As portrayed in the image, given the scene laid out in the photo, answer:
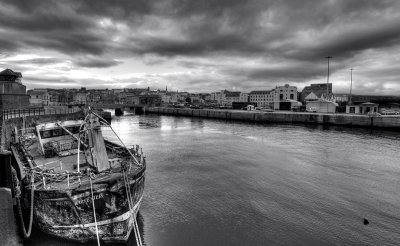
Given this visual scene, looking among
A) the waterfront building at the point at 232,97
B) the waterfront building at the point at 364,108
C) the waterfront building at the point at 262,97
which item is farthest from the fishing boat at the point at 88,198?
the waterfront building at the point at 232,97

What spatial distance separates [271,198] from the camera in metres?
15.4

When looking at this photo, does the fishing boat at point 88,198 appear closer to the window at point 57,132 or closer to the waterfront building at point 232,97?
the window at point 57,132

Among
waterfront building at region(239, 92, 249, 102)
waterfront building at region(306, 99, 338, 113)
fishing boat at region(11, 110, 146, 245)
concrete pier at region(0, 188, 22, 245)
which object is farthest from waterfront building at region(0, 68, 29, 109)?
waterfront building at region(239, 92, 249, 102)

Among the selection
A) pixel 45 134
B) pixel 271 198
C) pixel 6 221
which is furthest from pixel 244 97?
pixel 6 221

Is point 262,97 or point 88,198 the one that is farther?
point 262,97

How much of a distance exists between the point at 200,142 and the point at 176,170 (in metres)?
14.9

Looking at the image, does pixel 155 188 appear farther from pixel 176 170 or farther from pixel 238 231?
pixel 238 231

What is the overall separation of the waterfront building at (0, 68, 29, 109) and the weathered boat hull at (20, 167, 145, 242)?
146 feet

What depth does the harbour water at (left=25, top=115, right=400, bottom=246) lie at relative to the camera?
11.3 meters

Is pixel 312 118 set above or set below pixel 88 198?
above

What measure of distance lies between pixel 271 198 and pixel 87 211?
1119cm

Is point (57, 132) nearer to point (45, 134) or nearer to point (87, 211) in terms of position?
point (45, 134)

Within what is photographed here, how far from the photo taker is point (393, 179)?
62.4ft

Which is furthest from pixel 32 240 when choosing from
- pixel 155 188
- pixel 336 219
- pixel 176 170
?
pixel 336 219
